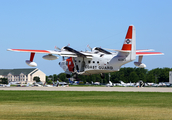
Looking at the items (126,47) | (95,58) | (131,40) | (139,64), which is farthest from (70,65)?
(131,40)

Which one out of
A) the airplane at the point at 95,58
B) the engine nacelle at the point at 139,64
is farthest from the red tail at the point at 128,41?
the engine nacelle at the point at 139,64

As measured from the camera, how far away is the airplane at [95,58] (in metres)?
61.9

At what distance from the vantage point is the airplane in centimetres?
6194

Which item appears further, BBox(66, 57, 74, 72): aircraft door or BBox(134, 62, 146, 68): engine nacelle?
BBox(66, 57, 74, 72): aircraft door

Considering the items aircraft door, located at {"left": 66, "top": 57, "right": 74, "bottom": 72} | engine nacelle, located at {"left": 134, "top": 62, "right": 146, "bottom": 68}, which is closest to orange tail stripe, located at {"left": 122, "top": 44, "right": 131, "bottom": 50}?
engine nacelle, located at {"left": 134, "top": 62, "right": 146, "bottom": 68}

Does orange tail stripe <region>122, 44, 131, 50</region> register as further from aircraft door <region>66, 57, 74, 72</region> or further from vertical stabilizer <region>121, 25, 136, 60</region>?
aircraft door <region>66, 57, 74, 72</region>

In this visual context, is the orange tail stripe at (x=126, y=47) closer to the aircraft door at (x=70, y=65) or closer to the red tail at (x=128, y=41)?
the red tail at (x=128, y=41)

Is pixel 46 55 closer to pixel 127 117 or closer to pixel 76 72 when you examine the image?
pixel 76 72

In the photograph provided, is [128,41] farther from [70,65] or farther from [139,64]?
[70,65]

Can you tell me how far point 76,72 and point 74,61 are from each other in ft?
7.71

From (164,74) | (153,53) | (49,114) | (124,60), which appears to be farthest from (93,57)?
(164,74)

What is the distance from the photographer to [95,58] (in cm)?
6756

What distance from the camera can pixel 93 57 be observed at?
6800 cm

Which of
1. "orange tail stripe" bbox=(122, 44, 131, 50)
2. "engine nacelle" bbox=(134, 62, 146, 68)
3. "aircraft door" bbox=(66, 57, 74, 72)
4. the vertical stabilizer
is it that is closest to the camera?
the vertical stabilizer
